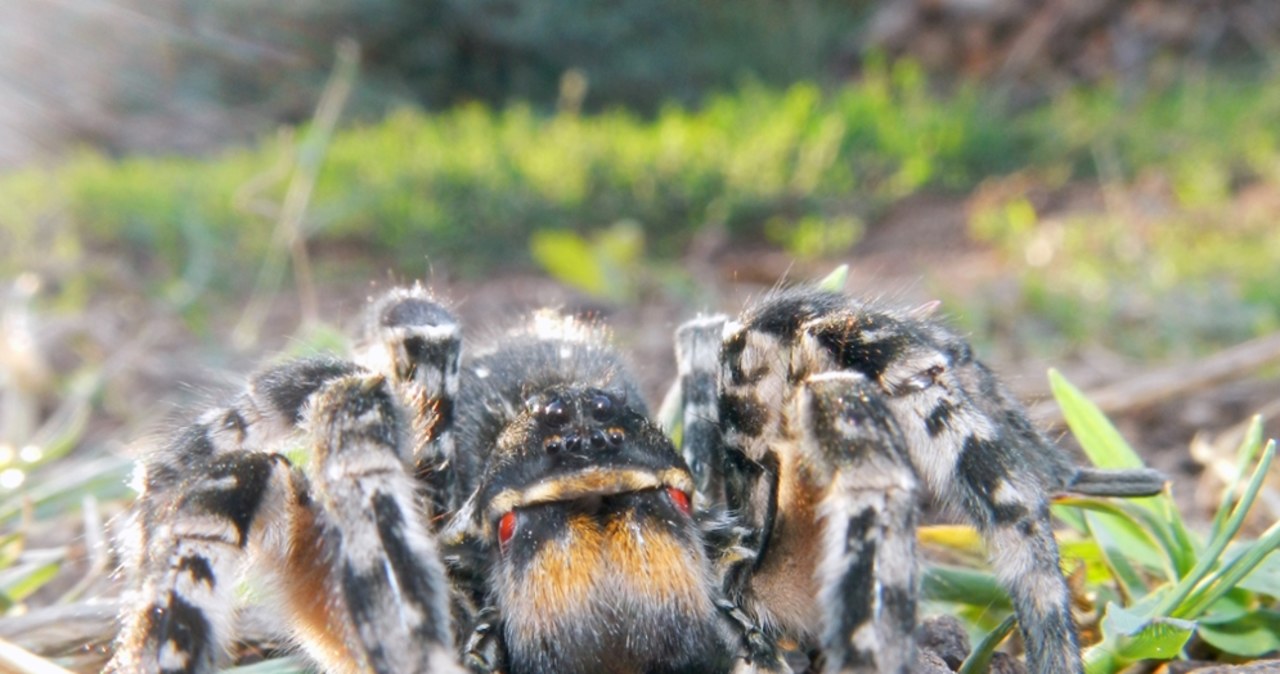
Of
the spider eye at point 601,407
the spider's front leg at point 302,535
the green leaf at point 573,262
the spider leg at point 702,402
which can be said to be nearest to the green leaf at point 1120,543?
the spider leg at point 702,402

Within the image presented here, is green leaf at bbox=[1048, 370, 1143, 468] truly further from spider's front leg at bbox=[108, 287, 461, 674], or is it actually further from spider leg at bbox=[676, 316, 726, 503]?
spider's front leg at bbox=[108, 287, 461, 674]

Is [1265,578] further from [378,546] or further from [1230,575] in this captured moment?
[378,546]

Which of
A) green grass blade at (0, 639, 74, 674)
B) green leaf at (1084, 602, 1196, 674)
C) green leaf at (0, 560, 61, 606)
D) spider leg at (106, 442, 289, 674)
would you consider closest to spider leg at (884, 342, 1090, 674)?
green leaf at (1084, 602, 1196, 674)

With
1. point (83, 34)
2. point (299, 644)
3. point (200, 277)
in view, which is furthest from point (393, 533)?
point (83, 34)

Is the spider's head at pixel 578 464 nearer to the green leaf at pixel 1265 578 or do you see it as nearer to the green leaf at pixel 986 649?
the green leaf at pixel 986 649

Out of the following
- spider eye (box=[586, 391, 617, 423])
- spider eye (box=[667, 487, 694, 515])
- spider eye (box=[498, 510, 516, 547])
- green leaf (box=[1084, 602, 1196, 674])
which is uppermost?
spider eye (box=[586, 391, 617, 423])

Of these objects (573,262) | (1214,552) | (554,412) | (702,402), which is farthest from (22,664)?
(573,262)
